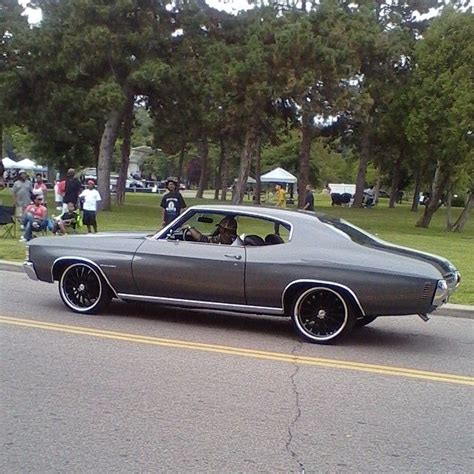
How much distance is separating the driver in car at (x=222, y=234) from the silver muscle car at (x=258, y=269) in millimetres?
12

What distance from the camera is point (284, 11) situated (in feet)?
101

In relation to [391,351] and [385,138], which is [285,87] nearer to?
[385,138]

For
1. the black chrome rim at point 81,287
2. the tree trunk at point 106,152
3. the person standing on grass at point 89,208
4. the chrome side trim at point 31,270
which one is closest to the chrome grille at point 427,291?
the black chrome rim at point 81,287

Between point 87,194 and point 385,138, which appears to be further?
point 385,138

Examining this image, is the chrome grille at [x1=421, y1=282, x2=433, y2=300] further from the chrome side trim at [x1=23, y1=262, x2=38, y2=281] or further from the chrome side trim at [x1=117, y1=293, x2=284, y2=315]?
the chrome side trim at [x1=23, y1=262, x2=38, y2=281]

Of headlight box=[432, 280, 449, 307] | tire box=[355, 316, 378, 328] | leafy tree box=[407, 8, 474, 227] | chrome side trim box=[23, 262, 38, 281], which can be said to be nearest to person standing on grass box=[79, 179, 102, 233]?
chrome side trim box=[23, 262, 38, 281]

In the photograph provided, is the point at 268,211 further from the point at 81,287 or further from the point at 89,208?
the point at 89,208

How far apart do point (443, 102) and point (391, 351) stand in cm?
2443

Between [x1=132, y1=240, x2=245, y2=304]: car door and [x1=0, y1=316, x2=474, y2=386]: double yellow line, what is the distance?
70 centimetres

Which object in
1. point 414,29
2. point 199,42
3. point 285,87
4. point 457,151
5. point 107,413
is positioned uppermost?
point 414,29

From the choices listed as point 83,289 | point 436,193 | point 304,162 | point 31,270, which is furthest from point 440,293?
point 304,162

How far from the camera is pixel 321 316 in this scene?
25.6 ft

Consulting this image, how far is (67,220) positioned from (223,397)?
1278cm

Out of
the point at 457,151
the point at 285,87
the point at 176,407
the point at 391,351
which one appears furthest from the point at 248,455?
the point at 457,151
